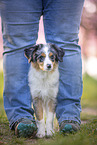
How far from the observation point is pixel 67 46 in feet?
8.86

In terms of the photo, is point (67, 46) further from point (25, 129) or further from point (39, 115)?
point (25, 129)

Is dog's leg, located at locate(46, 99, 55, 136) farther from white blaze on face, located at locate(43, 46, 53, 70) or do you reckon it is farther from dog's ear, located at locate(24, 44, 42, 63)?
dog's ear, located at locate(24, 44, 42, 63)

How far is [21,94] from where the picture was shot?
2.63m

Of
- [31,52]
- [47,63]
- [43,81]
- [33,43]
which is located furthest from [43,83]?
[33,43]

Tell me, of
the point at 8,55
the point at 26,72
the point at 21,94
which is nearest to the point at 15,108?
the point at 21,94

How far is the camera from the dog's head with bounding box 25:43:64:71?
2526mm

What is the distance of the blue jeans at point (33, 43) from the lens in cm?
257

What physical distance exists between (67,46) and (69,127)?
3.17 ft

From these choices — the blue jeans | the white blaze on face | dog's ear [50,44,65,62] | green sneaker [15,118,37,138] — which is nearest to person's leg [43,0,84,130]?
the blue jeans

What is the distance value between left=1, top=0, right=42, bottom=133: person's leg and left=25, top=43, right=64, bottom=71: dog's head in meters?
0.12

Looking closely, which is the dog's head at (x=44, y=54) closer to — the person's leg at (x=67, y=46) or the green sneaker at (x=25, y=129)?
the person's leg at (x=67, y=46)

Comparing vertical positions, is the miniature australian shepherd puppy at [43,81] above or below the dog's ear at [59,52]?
below

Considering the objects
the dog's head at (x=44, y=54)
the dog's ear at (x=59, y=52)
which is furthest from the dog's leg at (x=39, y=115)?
the dog's ear at (x=59, y=52)

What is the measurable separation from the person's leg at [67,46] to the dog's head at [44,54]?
0.14 meters
